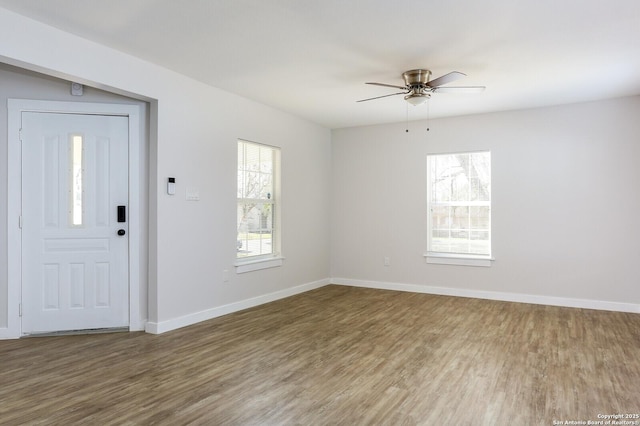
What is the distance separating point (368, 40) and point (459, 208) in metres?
3.42

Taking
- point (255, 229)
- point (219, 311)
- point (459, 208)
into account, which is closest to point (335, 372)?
point (219, 311)

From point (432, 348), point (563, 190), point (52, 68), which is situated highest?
point (52, 68)

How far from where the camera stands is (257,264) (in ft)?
17.8

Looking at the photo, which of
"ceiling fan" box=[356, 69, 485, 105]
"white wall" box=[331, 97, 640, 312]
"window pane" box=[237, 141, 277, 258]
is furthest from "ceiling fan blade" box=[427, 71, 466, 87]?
"window pane" box=[237, 141, 277, 258]

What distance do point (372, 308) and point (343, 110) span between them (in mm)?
2688

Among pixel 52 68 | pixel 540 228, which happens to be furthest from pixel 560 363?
pixel 52 68

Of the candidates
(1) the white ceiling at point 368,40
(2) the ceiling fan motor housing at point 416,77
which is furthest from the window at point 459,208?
(2) the ceiling fan motor housing at point 416,77

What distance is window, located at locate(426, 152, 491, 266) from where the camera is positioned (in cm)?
598

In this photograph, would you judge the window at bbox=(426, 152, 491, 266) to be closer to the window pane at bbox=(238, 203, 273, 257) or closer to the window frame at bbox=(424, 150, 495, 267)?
the window frame at bbox=(424, 150, 495, 267)

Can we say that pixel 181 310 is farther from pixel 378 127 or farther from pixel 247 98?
pixel 378 127

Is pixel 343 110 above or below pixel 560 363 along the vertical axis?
above

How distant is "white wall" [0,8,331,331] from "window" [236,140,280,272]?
0.22 m

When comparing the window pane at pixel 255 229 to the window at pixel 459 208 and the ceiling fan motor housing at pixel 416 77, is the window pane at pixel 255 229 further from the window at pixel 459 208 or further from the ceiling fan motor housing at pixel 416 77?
the ceiling fan motor housing at pixel 416 77

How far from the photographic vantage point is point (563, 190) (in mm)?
5434
